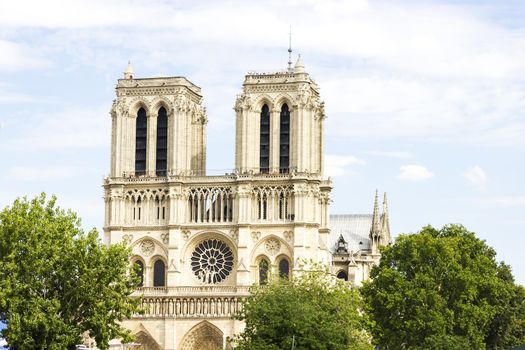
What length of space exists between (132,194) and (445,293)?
96.4 ft

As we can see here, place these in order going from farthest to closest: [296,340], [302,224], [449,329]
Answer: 1. [302,224]
2. [449,329]
3. [296,340]

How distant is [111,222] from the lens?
4422 inches

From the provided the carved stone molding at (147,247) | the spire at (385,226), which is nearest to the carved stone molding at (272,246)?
the carved stone molding at (147,247)

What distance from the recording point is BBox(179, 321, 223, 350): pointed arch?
11000 cm

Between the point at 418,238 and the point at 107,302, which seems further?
the point at 418,238

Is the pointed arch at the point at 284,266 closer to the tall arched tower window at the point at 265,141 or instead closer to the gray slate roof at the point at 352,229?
the tall arched tower window at the point at 265,141

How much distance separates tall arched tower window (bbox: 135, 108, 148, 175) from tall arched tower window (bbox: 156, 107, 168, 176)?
104 centimetres

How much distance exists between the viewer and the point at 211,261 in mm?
112438

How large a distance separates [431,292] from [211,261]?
24.8 m

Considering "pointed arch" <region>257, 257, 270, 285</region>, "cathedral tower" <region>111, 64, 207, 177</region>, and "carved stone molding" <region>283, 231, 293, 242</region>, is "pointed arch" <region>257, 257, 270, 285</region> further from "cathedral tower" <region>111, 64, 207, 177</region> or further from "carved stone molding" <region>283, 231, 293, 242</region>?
"cathedral tower" <region>111, 64, 207, 177</region>

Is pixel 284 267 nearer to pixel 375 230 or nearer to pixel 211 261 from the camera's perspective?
pixel 211 261

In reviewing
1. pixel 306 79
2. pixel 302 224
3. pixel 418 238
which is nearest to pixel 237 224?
pixel 302 224

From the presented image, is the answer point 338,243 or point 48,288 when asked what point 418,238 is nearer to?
point 48,288

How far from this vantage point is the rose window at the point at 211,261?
11225 cm
